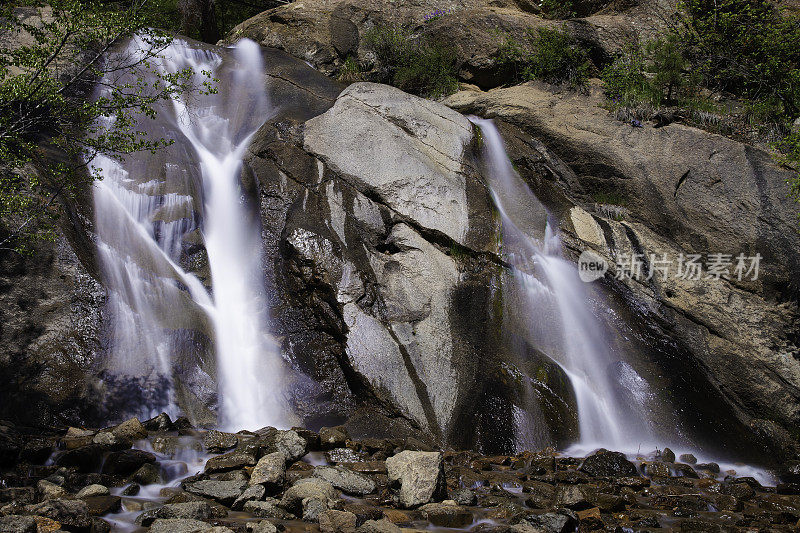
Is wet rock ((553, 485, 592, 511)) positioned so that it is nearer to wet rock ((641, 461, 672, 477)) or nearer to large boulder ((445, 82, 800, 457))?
wet rock ((641, 461, 672, 477))

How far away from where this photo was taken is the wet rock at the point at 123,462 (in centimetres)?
548

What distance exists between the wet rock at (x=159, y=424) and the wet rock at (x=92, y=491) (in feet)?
5.25

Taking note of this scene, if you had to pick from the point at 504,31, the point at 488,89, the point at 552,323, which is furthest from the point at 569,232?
the point at 504,31

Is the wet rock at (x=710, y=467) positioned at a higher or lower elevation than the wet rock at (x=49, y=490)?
lower

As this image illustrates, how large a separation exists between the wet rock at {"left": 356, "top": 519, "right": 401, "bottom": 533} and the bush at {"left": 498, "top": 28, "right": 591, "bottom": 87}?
41.1ft

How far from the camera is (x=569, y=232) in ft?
33.6

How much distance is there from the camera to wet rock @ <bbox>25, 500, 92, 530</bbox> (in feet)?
13.3

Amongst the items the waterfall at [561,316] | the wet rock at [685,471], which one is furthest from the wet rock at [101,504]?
the wet rock at [685,471]

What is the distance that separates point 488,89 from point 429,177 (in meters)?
6.63

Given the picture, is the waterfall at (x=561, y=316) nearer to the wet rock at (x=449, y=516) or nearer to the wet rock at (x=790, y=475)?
the wet rock at (x=790, y=475)

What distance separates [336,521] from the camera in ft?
15.0

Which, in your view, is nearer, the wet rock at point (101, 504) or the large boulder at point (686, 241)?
the wet rock at point (101, 504)

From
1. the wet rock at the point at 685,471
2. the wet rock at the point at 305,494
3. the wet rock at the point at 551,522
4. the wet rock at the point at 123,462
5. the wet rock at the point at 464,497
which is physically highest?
the wet rock at the point at 123,462

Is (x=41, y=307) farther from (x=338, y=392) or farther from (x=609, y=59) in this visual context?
(x=609, y=59)
